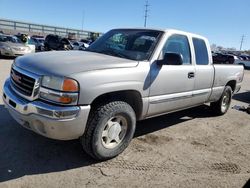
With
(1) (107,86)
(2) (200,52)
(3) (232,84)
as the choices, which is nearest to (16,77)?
(1) (107,86)

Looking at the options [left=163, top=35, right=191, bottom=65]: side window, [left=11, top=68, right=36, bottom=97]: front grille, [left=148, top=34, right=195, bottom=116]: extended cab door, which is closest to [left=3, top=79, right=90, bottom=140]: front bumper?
[left=11, top=68, right=36, bottom=97]: front grille

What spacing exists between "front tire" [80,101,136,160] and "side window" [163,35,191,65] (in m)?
1.32

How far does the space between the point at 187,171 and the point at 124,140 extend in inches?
38.6

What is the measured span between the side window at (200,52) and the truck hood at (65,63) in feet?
6.24

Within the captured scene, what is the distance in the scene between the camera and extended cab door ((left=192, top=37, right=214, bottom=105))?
17.9 feet

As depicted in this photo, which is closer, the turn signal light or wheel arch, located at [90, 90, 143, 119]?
the turn signal light

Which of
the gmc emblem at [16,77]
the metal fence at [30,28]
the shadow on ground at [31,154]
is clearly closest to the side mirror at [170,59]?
the shadow on ground at [31,154]

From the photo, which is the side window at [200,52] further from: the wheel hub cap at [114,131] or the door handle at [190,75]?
the wheel hub cap at [114,131]

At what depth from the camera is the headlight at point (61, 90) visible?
Answer: 132 inches

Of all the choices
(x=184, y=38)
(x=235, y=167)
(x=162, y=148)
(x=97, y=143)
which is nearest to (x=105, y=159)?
(x=97, y=143)

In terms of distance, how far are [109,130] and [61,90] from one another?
98 cm

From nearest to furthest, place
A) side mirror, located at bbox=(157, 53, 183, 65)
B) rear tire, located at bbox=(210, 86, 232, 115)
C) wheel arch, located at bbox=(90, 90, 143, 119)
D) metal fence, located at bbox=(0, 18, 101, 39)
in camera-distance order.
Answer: wheel arch, located at bbox=(90, 90, 143, 119) → side mirror, located at bbox=(157, 53, 183, 65) → rear tire, located at bbox=(210, 86, 232, 115) → metal fence, located at bbox=(0, 18, 101, 39)

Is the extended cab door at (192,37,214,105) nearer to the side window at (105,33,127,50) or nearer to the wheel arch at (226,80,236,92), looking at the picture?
the wheel arch at (226,80,236,92)

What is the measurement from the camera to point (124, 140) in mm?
4199
